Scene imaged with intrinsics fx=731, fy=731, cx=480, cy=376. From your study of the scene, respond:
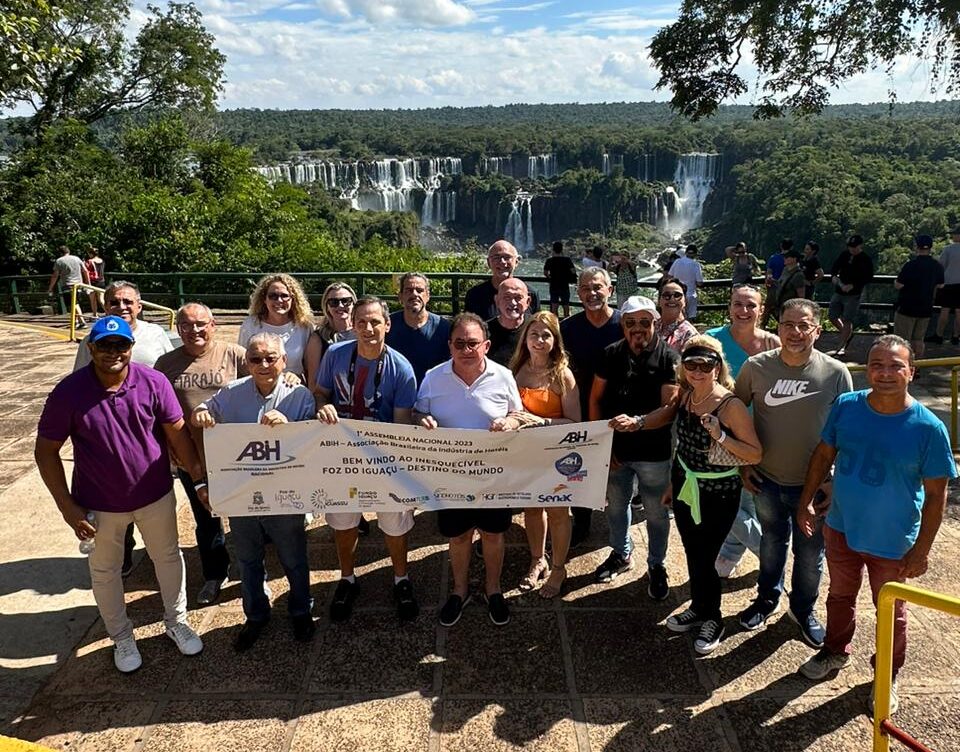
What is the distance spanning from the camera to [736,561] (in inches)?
171

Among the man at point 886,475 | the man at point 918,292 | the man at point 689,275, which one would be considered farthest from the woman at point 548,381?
the man at point 689,275

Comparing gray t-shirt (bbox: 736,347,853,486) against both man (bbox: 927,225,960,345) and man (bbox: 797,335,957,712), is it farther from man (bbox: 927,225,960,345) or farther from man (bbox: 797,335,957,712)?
man (bbox: 927,225,960,345)

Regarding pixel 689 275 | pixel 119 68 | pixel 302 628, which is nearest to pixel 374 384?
pixel 302 628

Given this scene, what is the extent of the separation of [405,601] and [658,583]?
1.42 m

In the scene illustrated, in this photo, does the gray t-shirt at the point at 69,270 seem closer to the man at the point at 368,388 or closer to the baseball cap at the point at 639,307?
the man at the point at 368,388

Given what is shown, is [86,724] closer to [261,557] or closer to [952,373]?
[261,557]

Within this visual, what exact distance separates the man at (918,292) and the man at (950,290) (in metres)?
0.54

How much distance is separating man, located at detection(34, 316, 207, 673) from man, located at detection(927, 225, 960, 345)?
9.14 m

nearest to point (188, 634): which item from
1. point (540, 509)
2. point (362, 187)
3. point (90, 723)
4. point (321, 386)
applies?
point (90, 723)

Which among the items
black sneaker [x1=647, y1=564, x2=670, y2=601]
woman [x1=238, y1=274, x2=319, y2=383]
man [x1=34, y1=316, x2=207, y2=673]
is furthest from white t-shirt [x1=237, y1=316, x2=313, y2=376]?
black sneaker [x1=647, y1=564, x2=670, y2=601]

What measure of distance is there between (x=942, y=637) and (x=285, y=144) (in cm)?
14653

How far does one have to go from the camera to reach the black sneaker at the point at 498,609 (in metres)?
3.90

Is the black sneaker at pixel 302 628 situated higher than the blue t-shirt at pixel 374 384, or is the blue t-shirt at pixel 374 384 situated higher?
the blue t-shirt at pixel 374 384

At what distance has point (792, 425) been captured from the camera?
3.47m
